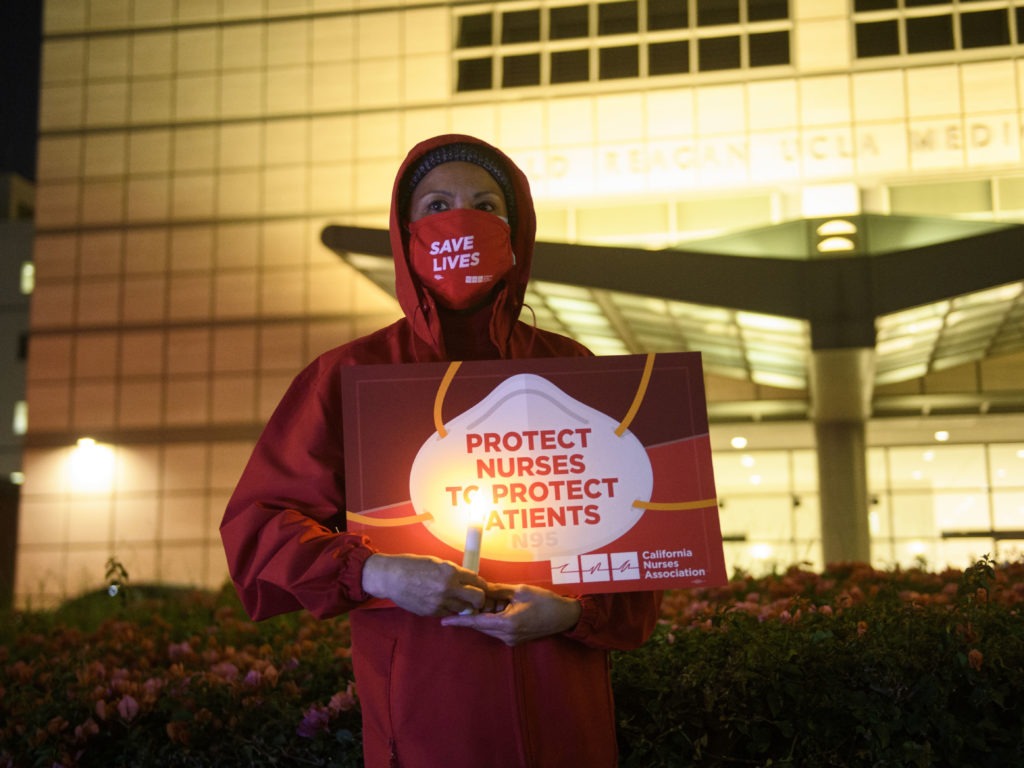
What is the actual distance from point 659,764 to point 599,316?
48.3ft

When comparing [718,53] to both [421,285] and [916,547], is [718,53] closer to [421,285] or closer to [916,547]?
[916,547]

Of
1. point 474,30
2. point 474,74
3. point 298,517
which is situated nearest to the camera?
point 298,517

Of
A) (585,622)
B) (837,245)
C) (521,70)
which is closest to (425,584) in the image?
(585,622)

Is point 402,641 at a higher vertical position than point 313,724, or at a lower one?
higher

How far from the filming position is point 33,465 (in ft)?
90.6

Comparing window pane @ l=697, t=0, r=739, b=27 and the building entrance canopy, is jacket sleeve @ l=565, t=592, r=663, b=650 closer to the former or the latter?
the building entrance canopy

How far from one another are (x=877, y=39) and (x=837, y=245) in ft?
41.5

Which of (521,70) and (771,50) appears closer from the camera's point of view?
(771,50)

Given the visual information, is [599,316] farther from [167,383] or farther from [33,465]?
[33,465]

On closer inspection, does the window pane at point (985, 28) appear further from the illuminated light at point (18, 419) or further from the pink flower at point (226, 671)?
the illuminated light at point (18, 419)

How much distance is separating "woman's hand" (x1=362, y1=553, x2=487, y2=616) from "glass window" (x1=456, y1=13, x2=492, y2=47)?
1015 inches

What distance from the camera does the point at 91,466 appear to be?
2723 cm

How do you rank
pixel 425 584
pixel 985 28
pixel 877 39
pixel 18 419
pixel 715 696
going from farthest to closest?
pixel 18 419
pixel 877 39
pixel 985 28
pixel 715 696
pixel 425 584

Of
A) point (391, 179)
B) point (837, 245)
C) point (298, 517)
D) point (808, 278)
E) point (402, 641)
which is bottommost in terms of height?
point (402, 641)
